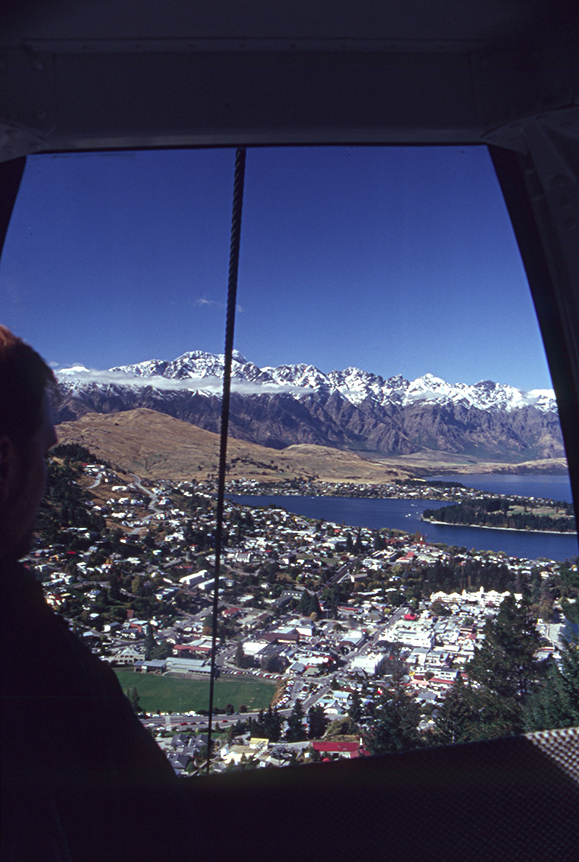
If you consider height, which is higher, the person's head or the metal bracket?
the metal bracket

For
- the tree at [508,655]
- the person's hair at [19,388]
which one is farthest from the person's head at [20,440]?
the tree at [508,655]

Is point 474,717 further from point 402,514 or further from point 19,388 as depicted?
point 19,388

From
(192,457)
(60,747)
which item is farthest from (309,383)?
(60,747)

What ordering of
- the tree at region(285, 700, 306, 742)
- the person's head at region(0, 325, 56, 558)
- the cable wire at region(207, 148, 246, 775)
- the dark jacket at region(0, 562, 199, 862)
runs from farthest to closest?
the tree at region(285, 700, 306, 742)
the cable wire at region(207, 148, 246, 775)
the person's head at region(0, 325, 56, 558)
the dark jacket at region(0, 562, 199, 862)

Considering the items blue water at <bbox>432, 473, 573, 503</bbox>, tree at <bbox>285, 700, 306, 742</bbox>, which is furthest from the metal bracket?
tree at <bbox>285, 700, 306, 742</bbox>

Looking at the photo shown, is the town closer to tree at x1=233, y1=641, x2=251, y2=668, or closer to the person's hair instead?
tree at x1=233, y1=641, x2=251, y2=668

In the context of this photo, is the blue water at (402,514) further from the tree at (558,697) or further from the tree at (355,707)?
the tree at (355,707)

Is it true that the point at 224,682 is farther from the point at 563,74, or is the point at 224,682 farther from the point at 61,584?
the point at 563,74
